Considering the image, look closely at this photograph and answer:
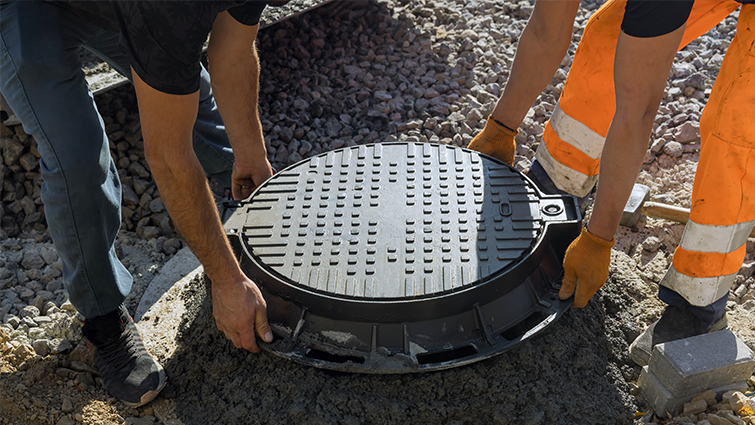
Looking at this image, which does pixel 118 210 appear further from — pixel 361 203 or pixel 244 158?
pixel 361 203

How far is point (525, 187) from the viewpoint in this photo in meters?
2.31

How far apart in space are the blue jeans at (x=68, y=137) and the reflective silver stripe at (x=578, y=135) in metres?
1.99

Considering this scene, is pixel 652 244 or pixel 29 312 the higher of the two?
pixel 652 244

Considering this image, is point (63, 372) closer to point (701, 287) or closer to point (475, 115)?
point (701, 287)

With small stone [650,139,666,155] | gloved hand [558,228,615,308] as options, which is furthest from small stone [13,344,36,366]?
small stone [650,139,666,155]

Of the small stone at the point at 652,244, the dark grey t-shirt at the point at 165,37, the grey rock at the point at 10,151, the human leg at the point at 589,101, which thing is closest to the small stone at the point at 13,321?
the grey rock at the point at 10,151

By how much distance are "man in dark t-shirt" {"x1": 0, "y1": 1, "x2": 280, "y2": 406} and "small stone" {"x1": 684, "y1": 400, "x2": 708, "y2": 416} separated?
149 cm

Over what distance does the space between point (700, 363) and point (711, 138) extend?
830 millimetres

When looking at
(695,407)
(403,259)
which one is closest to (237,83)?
(403,259)

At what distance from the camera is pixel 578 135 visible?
270cm

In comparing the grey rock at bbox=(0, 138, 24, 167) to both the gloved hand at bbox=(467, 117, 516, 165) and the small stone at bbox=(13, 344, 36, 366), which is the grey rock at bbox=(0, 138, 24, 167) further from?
the gloved hand at bbox=(467, 117, 516, 165)

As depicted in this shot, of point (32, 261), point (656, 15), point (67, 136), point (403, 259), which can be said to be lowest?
point (32, 261)

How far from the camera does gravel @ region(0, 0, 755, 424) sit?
2.50m

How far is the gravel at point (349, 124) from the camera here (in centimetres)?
250
